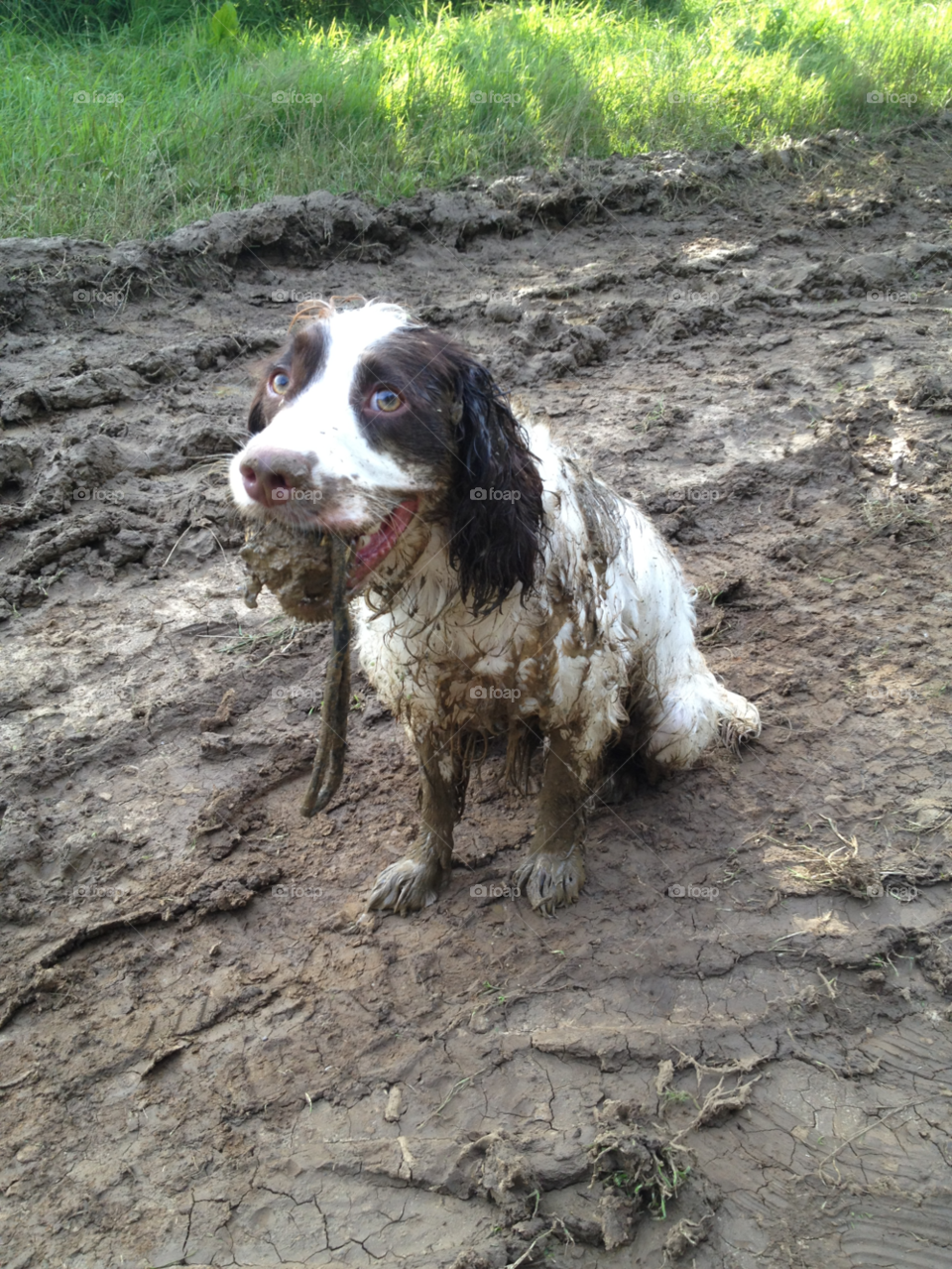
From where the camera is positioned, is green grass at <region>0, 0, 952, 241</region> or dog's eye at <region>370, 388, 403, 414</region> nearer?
dog's eye at <region>370, 388, 403, 414</region>

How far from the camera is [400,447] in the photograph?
7.86 ft

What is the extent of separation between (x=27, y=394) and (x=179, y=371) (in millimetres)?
1096

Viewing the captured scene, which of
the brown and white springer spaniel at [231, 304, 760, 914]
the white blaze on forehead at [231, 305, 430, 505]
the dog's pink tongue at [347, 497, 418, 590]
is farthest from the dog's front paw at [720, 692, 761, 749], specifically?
the white blaze on forehead at [231, 305, 430, 505]

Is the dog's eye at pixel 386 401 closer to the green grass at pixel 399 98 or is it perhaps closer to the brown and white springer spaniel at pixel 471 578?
the brown and white springer spaniel at pixel 471 578

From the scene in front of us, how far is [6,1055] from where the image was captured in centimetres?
295

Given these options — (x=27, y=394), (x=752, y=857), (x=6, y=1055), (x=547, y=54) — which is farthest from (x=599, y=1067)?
(x=547, y=54)

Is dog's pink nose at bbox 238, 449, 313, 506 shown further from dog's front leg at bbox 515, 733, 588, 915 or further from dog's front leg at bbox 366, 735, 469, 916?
dog's front leg at bbox 515, 733, 588, 915

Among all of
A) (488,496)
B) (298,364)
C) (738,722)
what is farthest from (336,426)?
(738,722)

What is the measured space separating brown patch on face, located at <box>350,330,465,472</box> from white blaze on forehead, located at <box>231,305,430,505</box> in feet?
0.10

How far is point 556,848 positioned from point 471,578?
4.46ft

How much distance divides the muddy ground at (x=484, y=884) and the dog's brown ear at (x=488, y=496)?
1.53m

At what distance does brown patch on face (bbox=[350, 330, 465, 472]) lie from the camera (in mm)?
2391

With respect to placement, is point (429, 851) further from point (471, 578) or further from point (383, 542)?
point (383, 542)

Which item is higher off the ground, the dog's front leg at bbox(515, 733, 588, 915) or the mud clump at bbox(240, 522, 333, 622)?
the mud clump at bbox(240, 522, 333, 622)
